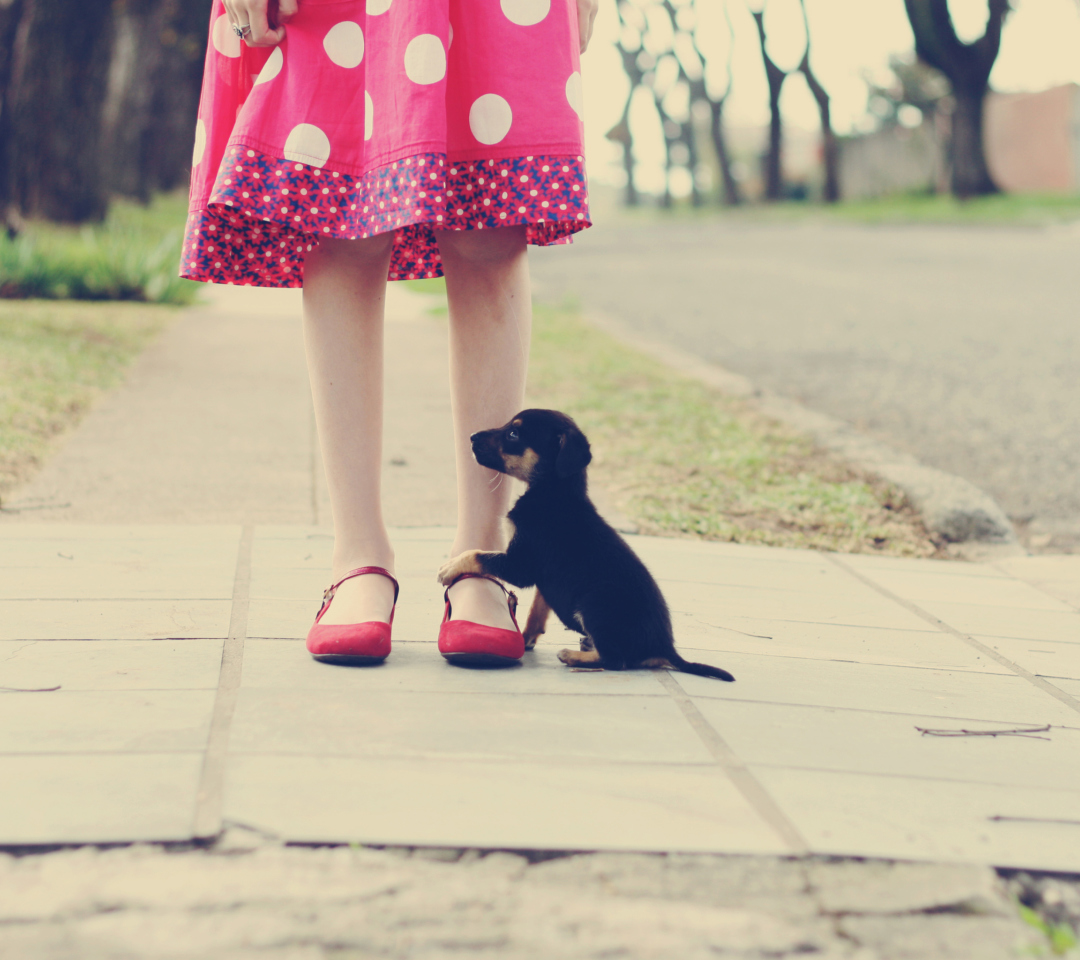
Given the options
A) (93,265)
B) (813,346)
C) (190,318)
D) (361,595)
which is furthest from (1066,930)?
(93,265)

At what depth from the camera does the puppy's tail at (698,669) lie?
76.2 inches

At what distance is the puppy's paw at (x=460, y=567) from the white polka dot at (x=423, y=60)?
799mm

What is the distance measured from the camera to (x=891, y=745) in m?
1.73

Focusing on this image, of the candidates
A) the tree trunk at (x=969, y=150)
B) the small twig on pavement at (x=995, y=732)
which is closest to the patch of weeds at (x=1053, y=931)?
the small twig on pavement at (x=995, y=732)

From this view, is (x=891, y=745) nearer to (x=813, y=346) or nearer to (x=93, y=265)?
(x=813, y=346)

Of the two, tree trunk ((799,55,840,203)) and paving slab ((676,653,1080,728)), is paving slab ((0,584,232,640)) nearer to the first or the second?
paving slab ((676,653,1080,728))

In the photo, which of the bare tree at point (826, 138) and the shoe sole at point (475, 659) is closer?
the shoe sole at point (475, 659)

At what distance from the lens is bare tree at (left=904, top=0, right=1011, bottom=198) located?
22.2 meters

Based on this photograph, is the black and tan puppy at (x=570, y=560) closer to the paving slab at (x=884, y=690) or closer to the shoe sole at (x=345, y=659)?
the paving slab at (x=884, y=690)

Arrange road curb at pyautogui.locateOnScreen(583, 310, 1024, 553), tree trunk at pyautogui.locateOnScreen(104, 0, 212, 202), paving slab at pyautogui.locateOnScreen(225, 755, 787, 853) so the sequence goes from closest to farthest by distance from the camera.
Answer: paving slab at pyautogui.locateOnScreen(225, 755, 787, 853), road curb at pyautogui.locateOnScreen(583, 310, 1024, 553), tree trunk at pyautogui.locateOnScreen(104, 0, 212, 202)

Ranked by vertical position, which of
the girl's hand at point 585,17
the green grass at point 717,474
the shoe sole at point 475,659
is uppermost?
the girl's hand at point 585,17

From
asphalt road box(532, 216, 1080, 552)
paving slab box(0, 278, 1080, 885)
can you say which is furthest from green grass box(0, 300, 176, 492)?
asphalt road box(532, 216, 1080, 552)

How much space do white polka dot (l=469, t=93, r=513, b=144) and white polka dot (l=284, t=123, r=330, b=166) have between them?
0.26 meters

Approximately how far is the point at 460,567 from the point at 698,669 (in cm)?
45
